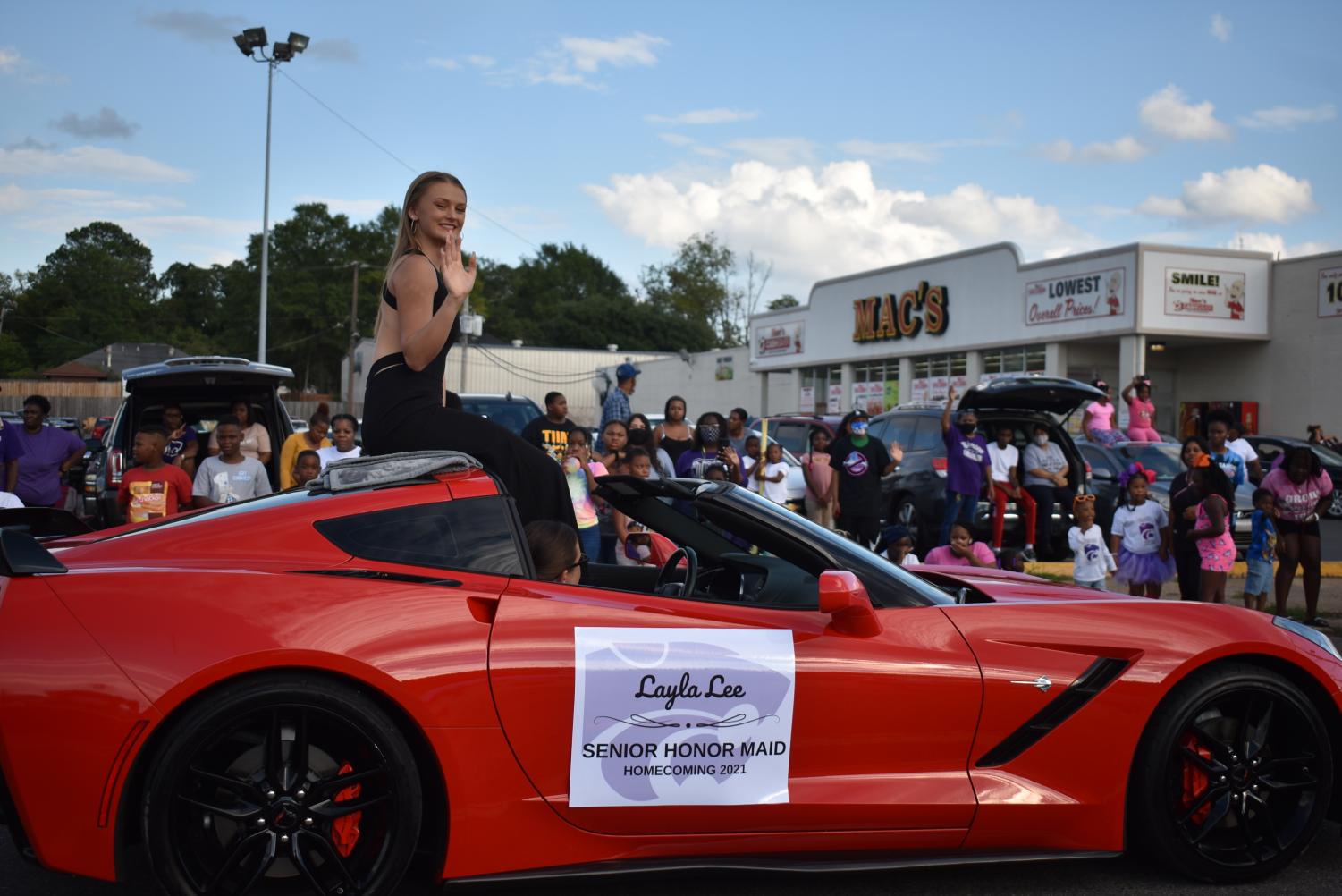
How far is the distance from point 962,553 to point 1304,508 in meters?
3.02

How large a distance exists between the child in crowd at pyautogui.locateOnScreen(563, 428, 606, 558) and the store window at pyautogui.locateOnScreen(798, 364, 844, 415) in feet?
92.8

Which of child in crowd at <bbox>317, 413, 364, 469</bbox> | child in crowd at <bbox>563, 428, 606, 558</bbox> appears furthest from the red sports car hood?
child in crowd at <bbox>317, 413, 364, 469</bbox>

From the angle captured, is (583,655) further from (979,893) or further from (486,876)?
(979,893)

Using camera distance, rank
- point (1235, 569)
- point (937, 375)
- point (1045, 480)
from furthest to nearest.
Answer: point (937, 375) → point (1045, 480) → point (1235, 569)

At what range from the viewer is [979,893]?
3615mm

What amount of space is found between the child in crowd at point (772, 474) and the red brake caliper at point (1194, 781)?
8460 mm

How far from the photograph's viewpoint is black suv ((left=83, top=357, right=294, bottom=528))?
1070 cm

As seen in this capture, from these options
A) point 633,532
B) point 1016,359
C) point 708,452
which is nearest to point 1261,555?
point 708,452

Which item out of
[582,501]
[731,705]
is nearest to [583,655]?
[731,705]

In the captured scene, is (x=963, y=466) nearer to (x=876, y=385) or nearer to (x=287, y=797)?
(x=287, y=797)

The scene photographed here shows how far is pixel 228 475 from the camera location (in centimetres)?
905

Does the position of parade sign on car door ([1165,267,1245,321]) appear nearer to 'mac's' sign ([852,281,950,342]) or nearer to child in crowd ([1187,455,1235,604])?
'mac's' sign ([852,281,950,342])

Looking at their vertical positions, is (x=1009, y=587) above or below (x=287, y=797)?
above

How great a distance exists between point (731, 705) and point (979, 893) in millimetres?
1027
